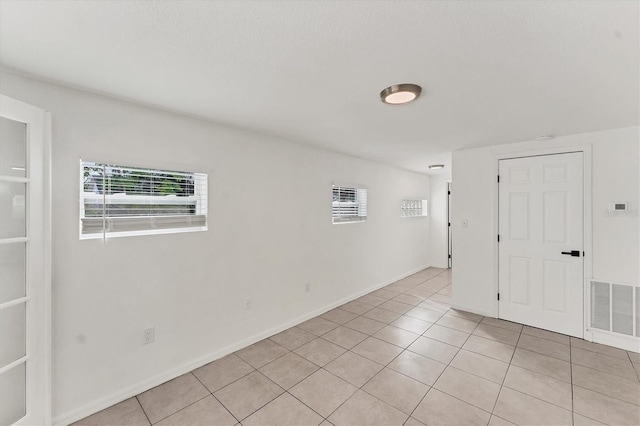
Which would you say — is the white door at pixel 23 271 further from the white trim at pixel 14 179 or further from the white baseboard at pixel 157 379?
the white baseboard at pixel 157 379

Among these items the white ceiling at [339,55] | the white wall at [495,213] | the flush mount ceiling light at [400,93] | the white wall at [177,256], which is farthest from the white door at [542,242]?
the flush mount ceiling light at [400,93]

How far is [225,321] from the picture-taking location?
268cm

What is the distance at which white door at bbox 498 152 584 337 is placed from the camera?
10.0ft

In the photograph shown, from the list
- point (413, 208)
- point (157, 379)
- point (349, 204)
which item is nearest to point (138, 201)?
point (157, 379)

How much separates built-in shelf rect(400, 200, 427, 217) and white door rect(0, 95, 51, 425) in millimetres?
5078

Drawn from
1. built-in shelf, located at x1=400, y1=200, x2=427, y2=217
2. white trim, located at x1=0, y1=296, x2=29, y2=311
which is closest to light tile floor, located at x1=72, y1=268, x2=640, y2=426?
white trim, located at x1=0, y1=296, x2=29, y2=311

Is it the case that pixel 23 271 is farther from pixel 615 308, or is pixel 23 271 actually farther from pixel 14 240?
pixel 615 308

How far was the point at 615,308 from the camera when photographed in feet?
9.19

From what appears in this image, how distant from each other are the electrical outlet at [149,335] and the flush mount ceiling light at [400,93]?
261 centimetres

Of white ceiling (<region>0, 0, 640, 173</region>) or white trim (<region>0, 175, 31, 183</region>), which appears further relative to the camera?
white trim (<region>0, 175, 31, 183</region>)

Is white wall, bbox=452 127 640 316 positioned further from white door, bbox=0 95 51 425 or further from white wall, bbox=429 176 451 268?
white door, bbox=0 95 51 425

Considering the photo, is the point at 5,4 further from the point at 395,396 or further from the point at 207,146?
the point at 395,396

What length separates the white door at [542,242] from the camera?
305 cm

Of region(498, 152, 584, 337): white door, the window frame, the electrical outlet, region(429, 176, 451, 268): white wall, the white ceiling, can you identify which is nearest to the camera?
the white ceiling
